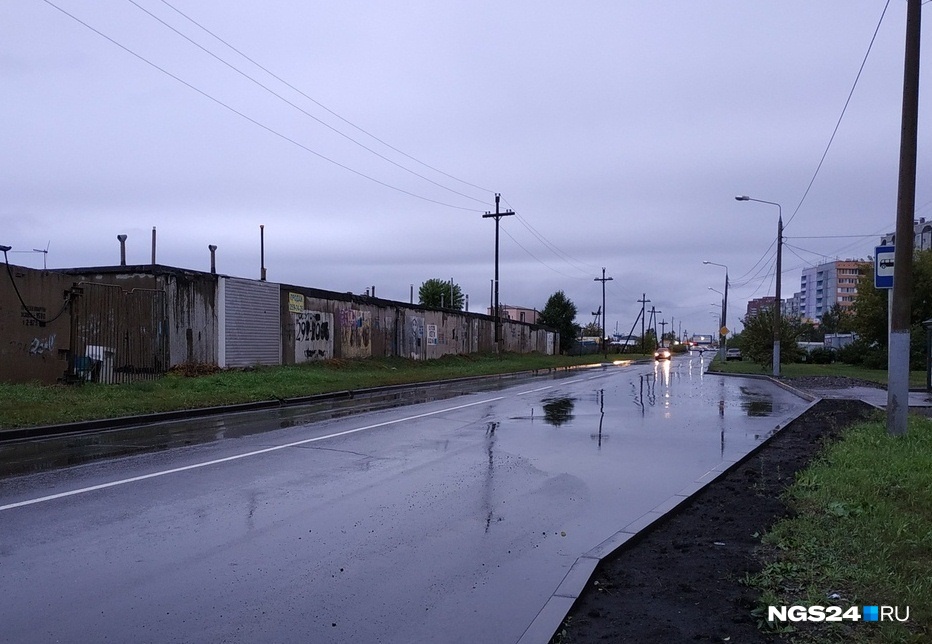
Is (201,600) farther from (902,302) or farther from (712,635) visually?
(902,302)

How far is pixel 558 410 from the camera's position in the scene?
1872 cm

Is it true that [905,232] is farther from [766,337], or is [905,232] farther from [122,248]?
[766,337]

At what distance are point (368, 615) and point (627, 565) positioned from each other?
7.20 ft

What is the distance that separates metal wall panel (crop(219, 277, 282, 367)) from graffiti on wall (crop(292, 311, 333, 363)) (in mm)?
1426

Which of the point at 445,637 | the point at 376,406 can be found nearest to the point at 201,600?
the point at 445,637

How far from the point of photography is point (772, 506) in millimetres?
7852

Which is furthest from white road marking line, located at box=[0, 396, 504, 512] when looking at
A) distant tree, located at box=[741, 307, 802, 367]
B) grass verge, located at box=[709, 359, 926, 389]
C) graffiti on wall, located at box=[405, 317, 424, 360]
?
distant tree, located at box=[741, 307, 802, 367]

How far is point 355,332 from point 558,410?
19366 mm

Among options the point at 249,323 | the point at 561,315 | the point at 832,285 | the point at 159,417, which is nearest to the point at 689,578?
the point at 159,417

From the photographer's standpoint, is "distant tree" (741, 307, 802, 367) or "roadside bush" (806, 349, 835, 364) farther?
"roadside bush" (806, 349, 835, 364)

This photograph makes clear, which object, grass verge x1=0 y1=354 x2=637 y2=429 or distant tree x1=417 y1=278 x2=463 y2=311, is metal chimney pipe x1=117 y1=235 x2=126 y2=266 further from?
distant tree x1=417 y1=278 x2=463 y2=311

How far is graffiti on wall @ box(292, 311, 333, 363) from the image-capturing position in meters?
31.7

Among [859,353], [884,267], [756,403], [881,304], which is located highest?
[881,304]

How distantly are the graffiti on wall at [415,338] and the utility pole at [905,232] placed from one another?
3200cm
